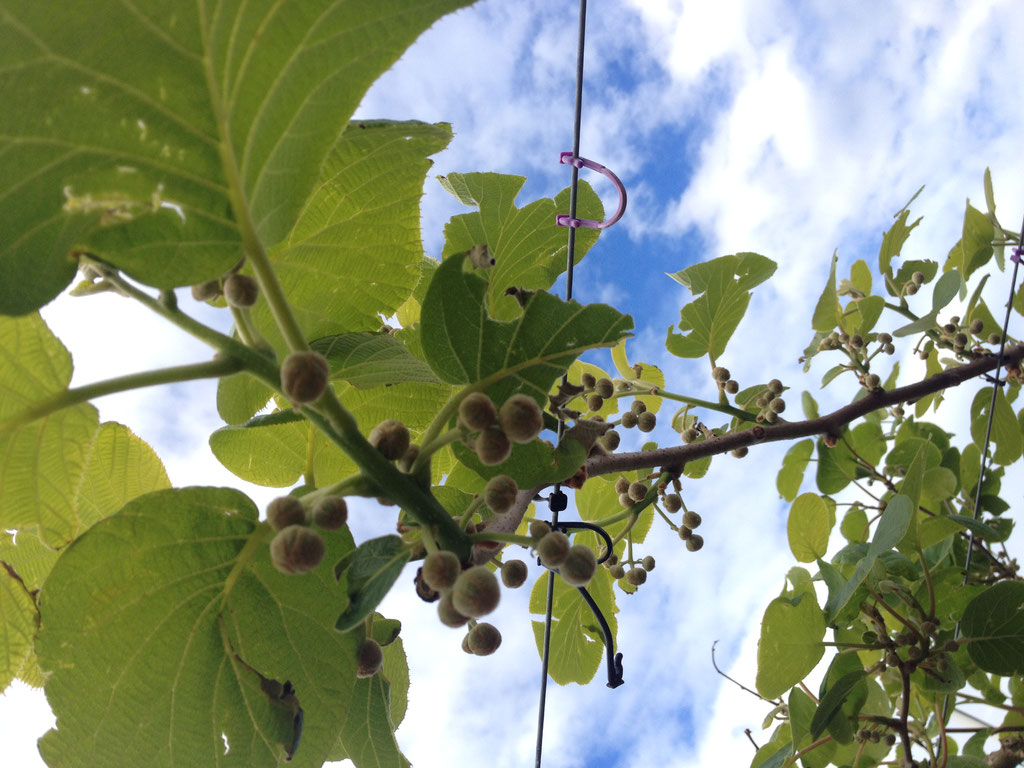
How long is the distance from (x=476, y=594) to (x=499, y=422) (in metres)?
0.15

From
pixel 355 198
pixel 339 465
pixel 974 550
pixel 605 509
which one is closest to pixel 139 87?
pixel 355 198

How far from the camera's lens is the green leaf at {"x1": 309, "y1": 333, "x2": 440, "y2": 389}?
83 centimetres

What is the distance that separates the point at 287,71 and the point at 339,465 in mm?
613

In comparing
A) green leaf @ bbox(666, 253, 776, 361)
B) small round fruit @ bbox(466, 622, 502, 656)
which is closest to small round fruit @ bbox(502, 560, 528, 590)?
small round fruit @ bbox(466, 622, 502, 656)

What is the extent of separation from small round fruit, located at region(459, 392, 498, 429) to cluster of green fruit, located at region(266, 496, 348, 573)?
4.9 inches

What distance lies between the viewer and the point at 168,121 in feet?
1.82

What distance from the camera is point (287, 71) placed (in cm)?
56

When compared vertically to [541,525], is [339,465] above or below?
above

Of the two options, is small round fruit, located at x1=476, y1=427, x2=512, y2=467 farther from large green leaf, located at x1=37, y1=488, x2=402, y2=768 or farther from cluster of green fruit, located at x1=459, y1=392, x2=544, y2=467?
large green leaf, located at x1=37, y1=488, x2=402, y2=768

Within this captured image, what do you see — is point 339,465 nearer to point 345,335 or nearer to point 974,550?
point 345,335

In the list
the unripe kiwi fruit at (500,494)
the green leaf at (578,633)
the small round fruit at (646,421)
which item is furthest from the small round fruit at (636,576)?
the unripe kiwi fruit at (500,494)

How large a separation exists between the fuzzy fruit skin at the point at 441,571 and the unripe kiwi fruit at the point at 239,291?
0.26m

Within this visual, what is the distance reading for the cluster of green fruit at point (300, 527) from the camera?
1.87 ft

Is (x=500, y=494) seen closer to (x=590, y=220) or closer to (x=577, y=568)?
(x=577, y=568)
